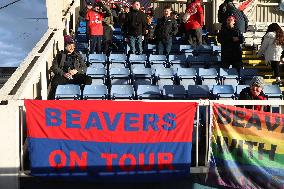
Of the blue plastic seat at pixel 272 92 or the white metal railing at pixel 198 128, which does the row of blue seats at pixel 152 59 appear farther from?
the white metal railing at pixel 198 128

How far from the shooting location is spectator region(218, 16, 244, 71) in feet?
40.0

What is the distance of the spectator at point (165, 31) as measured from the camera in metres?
13.1

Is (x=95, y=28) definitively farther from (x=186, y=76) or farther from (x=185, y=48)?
(x=186, y=76)

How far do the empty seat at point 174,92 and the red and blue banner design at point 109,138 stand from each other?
12.3 ft

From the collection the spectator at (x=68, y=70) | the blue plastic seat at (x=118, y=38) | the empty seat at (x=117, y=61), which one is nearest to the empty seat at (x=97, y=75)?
the spectator at (x=68, y=70)

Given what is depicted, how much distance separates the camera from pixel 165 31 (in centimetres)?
1302

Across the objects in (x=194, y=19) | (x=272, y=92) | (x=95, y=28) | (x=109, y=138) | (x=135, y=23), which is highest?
(x=194, y=19)

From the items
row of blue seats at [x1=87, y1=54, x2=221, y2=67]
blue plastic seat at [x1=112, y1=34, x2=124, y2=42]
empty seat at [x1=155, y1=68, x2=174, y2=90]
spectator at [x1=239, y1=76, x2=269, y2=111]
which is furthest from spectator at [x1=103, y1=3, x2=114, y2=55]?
spectator at [x1=239, y1=76, x2=269, y2=111]

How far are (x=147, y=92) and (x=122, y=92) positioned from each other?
1.83 feet

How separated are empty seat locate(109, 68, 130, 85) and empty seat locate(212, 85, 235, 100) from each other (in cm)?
228

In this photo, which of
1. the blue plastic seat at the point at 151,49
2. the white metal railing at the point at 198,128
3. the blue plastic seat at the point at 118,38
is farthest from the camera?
the blue plastic seat at the point at 118,38

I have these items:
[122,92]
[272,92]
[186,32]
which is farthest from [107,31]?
[272,92]

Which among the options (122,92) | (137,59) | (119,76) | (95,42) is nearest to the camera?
(122,92)

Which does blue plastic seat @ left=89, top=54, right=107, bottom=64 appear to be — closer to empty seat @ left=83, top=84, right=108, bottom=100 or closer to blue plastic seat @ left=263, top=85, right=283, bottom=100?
empty seat @ left=83, top=84, right=108, bottom=100
